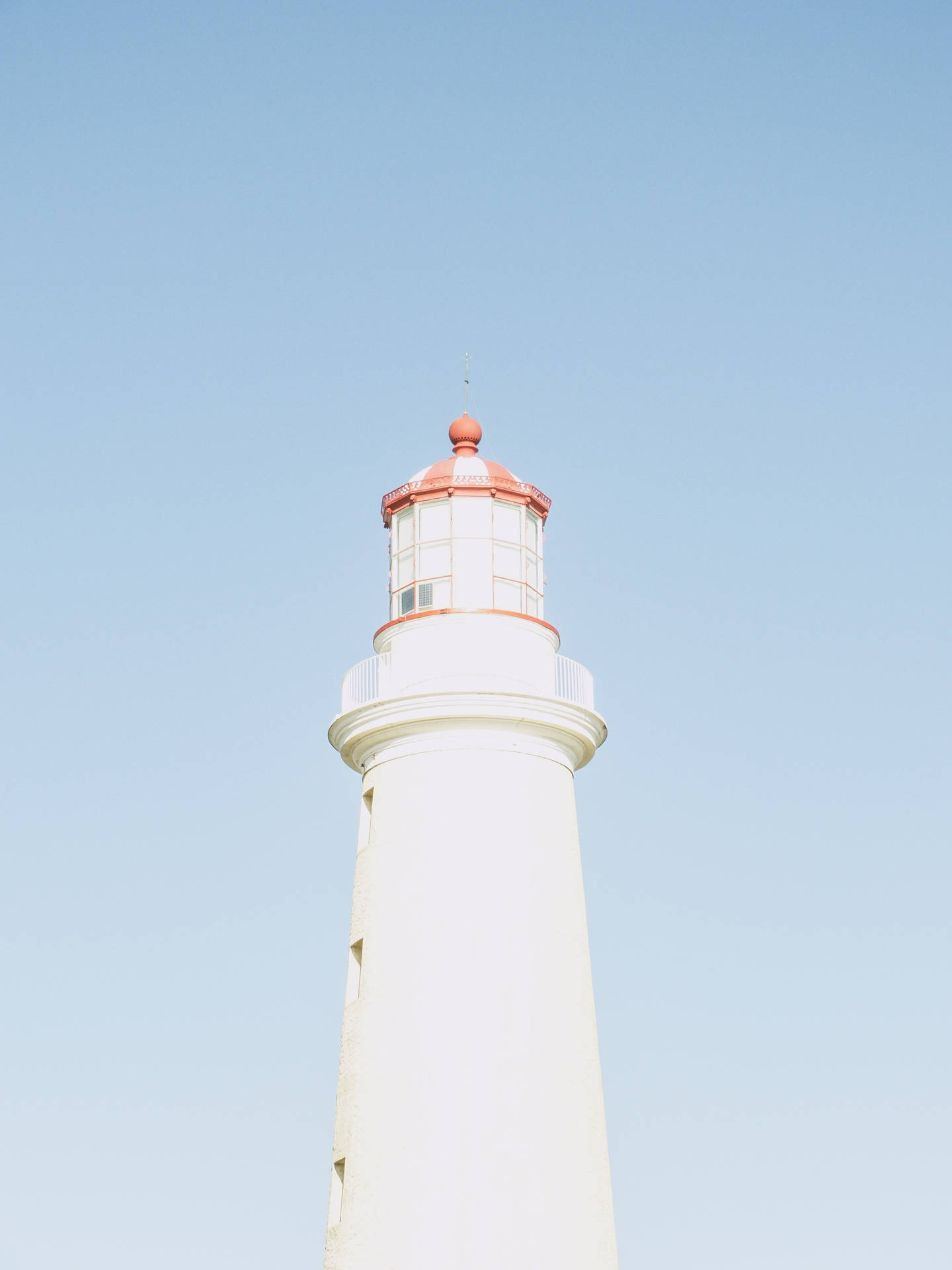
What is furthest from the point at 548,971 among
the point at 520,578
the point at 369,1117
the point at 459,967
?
the point at 520,578

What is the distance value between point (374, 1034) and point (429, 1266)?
2.93 meters

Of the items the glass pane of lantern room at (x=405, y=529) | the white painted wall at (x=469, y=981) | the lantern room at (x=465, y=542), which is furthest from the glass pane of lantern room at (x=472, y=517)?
the white painted wall at (x=469, y=981)

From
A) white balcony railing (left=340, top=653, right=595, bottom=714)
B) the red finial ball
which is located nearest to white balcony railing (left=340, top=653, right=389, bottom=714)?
white balcony railing (left=340, top=653, right=595, bottom=714)

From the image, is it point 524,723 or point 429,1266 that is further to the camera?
point 524,723

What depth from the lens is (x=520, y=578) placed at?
25484 mm

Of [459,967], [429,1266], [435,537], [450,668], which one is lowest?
[429,1266]

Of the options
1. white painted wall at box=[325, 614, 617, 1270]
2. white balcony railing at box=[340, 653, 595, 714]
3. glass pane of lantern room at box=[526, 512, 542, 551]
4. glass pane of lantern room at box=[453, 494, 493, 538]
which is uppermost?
glass pane of lantern room at box=[526, 512, 542, 551]

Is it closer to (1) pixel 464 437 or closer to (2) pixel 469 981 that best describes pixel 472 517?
(1) pixel 464 437

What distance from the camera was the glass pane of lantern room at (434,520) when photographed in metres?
25.3

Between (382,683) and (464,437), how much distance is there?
3.92 meters

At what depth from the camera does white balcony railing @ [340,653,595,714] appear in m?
24.8

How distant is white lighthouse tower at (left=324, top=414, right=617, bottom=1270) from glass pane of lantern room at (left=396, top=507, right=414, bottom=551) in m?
0.04

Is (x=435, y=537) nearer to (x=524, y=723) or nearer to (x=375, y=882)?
(x=524, y=723)

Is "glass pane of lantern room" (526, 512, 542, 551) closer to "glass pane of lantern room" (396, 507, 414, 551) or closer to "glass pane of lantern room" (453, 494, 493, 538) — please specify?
"glass pane of lantern room" (453, 494, 493, 538)
